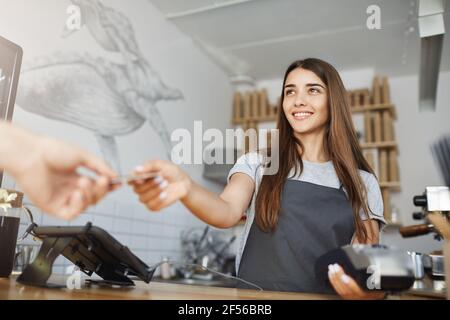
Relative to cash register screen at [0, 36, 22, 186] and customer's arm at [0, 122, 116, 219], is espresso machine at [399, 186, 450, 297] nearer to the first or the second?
customer's arm at [0, 122, 116, 219]

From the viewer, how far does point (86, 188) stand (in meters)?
0.49

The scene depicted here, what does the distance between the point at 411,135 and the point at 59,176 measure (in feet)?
11.0

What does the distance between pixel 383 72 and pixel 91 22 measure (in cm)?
237

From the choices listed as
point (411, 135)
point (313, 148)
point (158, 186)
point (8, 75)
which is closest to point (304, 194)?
point (313, 148)

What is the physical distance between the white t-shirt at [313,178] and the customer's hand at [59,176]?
22.7 inches

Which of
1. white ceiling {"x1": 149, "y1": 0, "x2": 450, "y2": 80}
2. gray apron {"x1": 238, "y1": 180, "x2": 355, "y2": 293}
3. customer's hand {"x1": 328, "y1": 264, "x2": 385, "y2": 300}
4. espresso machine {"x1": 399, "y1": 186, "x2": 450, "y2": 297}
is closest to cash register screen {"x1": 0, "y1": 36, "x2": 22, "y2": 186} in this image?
gray apron {"x1": 238, "y1": 180, "x2": 355, "y2": 293}

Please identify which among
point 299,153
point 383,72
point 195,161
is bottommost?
point 299,153

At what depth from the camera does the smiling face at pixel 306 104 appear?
1091 millimetres

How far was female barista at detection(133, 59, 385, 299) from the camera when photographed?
956 mm

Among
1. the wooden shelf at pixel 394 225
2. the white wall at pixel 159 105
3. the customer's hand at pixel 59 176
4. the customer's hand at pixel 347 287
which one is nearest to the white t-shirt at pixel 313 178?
the customer's hand at pixel 347 287

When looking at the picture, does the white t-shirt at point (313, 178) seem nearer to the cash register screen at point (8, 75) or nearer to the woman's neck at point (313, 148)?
the woman's neck at point (313, 148)

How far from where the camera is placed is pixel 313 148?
115 cm

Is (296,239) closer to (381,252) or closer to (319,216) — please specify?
(319,216)

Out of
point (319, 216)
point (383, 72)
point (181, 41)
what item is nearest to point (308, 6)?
point (181, 41)
